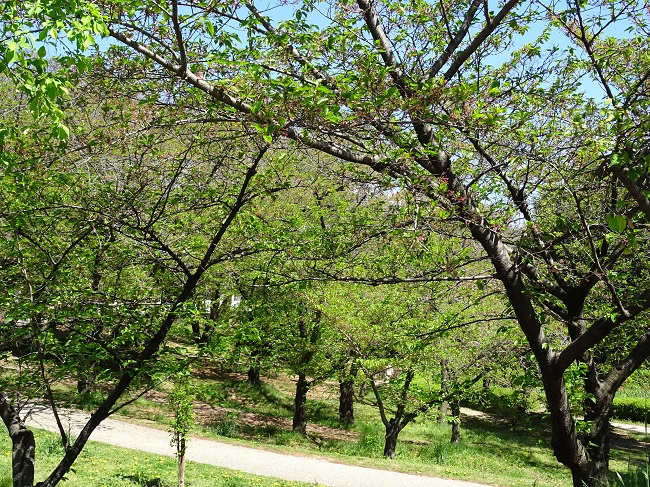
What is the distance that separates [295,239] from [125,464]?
19.4 ft

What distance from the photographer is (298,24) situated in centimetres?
433

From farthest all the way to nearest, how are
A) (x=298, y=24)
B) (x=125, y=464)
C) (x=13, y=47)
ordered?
(x=125, y=464) → (x=298, y=24) → (x=13, y=47)

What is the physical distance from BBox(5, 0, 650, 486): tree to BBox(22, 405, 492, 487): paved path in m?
5.25

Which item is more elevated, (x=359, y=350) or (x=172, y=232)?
(x=172, y=232)

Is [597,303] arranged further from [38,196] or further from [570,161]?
[38,196]

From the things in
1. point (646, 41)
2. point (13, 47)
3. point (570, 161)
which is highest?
point (646, 41)

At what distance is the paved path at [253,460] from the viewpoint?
33.3 ft

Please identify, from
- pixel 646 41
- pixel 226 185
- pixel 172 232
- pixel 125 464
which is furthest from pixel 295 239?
pixel 125 464

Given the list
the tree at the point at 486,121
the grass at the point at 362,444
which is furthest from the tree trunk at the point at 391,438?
the tree at the point at 486,121

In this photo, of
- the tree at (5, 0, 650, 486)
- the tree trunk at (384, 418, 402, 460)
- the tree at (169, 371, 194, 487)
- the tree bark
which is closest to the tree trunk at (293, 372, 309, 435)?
the tree trunk at (384, 418, 402, 460)

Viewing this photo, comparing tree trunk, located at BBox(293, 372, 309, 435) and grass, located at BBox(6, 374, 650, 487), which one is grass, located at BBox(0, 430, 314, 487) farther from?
tree trunk, located at BBox(293, 372, 309, 435)

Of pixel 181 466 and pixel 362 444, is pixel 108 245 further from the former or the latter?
pixel 362 444

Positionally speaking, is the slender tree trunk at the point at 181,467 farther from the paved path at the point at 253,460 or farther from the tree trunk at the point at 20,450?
the tree trunk at the point at 20,450

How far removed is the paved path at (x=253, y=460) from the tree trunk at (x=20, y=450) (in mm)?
5015
